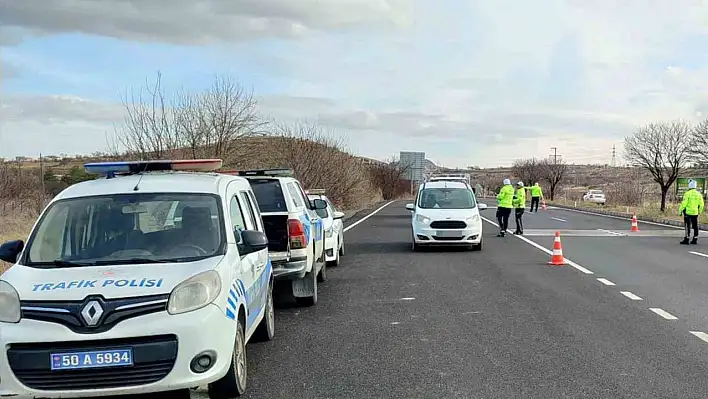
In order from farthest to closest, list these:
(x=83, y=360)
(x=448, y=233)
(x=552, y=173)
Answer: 1. (x=552, y=173)
2. (x=448, y=233)
3. (x=83, y=360)

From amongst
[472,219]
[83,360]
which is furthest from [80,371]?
[472,219]

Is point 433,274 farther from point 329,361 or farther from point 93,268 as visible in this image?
point 93,268

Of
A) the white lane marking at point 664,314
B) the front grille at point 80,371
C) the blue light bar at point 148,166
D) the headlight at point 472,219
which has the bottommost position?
the white lane marking at point 664,314

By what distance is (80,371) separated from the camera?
194 inches

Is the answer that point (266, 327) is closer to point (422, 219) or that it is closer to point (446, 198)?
point (422, 219)

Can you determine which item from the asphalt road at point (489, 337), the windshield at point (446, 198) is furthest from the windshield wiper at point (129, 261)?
the windshield at point (446, 198)

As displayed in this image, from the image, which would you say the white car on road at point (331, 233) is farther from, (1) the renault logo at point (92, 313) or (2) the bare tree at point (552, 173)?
(2) the bare tree at point (552, 173)

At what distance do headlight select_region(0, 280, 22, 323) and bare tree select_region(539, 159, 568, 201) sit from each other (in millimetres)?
72508

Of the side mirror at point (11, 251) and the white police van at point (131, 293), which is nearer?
the white police van at point (131, 293)

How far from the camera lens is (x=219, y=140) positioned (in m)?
23.2

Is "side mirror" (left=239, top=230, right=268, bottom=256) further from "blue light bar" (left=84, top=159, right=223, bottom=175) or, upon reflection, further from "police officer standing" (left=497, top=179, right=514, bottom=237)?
"police officer standing" (left=497, top=179, right=514, bottom=237)

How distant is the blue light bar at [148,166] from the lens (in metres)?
7.12

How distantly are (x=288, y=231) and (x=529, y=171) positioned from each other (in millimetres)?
83168

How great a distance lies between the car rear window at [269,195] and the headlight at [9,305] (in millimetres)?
4506
